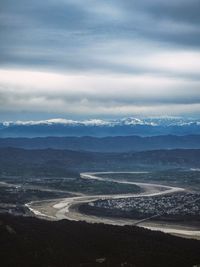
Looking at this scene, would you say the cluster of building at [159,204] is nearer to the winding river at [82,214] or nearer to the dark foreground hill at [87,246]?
the winding river at [82,214]

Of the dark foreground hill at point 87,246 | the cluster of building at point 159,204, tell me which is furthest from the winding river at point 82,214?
the dark foreground hill at point 87,246

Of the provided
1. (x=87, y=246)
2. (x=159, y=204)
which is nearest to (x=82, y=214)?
(x=159, y=204)

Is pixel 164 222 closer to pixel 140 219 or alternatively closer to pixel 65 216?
pixel 140 219

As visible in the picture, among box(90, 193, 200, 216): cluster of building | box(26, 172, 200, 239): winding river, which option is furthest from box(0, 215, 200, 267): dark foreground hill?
box(90, 193, 200, 216): cluster of building

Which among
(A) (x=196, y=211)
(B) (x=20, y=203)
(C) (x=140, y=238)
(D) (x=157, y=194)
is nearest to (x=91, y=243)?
(C) (x=140, y=238)

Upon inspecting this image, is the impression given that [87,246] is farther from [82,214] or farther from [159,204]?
[159,204]

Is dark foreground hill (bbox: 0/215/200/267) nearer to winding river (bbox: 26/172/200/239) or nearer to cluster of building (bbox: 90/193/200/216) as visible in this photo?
winding river (bbox: 26/172/200/239)
